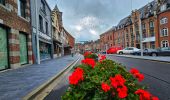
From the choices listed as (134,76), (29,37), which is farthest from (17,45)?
(134,76)

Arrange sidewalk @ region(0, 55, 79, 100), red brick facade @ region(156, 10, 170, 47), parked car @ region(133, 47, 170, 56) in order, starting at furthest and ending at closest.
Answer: red brick facade @ region(156, 10, 170, 47) → parked car @ region(133, 47, 170, 56) → sidewalk @ region(0, 55, 79, 100)

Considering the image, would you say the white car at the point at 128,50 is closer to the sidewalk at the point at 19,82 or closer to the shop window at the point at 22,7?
the shop window at the point at 22,7

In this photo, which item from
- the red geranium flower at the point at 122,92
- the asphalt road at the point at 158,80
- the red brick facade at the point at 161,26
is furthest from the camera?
the red brick facade at the point at 161,26

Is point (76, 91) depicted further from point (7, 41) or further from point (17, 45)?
point (17, 45)

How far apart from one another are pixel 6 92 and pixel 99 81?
489cm

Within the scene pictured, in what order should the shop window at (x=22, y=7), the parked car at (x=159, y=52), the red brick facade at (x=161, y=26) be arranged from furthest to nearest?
1. the red brick facade at (x=161, y=26)
2. the parked car at (x=159, y=52)
3. the shop window at (x=22, y=7)

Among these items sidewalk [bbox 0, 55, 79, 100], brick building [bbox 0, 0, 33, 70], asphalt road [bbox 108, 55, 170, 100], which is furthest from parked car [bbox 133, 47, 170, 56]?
sidewalk [bbox 0, 55, 79, 100]

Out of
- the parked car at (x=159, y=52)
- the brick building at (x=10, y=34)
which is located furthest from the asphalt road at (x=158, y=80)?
the parked car at (x=159, y=52)

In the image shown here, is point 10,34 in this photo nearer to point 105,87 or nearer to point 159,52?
point 105,87

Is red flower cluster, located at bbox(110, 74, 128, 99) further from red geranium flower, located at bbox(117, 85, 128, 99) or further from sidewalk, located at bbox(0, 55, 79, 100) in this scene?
sidewalk, located at bbox(0, 55, 79, 100)

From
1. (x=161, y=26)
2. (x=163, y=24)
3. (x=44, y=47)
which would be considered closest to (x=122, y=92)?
(x=44, y=47)

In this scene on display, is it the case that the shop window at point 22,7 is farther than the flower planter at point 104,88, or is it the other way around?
→ the shop window at point 22,7

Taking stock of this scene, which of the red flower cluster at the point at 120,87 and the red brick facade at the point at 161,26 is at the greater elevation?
the red brick facade at the point at 161,26

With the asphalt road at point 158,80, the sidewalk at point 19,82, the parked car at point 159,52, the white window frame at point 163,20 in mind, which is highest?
the white window frame at point 163,20
